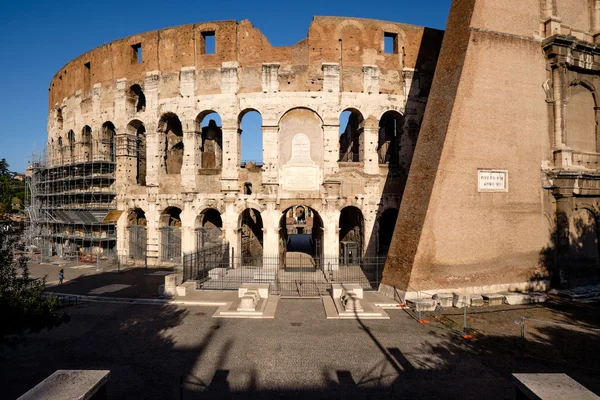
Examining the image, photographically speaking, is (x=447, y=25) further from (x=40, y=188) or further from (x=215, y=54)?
(x=40, y=188)

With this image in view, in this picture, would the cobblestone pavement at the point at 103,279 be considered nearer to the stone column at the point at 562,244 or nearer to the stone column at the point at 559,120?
the stone column at the point at 562,244

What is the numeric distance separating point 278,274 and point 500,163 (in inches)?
477

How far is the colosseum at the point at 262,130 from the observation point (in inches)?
746

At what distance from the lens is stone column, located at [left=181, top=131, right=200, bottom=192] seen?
19.9 m

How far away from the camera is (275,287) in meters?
15.4

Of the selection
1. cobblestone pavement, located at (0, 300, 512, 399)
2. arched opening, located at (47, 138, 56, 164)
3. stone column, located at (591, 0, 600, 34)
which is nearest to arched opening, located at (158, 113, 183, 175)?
arched opening, located at (47, 138, 56, 164)

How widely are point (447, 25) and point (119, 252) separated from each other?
78.0 feet

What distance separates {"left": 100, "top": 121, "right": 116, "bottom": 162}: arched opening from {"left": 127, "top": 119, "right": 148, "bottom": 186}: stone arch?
1.82 meters

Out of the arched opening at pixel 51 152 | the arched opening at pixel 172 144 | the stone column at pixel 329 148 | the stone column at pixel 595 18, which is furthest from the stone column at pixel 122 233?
the stone column at pixel 595 18

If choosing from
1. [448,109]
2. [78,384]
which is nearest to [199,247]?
[448,109]

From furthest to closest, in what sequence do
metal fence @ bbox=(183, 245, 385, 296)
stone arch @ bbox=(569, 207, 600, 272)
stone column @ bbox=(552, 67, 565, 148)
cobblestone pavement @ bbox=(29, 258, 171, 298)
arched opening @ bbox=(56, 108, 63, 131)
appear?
arched opening @ bbox=(56, 108, 63, 131)
metal fence @ bbox=(183, 245, 385, 296)
stone arch @ bbox=(569, 207, 600, 272)
cobblestone pavement @ bbox=(29, 258, 171, 298)
stone column @ bbox=(552, 67, 565, 148)

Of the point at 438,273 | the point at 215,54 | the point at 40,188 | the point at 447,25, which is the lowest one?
the point at 438,273

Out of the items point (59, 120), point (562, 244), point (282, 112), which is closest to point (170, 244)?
point (282, 112)

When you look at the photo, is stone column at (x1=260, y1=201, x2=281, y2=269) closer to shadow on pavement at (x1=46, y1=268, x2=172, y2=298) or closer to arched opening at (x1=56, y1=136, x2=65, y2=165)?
shadow on pavement at (x1=46, y1=268, x2=172, y2=298)
